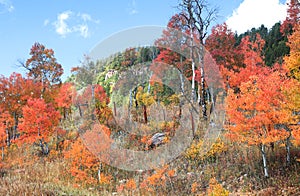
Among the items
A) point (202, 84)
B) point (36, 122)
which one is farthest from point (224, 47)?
point (36, 122)

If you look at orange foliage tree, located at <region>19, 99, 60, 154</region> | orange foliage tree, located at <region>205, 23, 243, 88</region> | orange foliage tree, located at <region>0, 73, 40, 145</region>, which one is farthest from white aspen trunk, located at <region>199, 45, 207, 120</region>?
orange foliage tree, located at <region>0, 73, 40, 145</region>

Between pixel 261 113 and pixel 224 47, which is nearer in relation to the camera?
pixel 261 113

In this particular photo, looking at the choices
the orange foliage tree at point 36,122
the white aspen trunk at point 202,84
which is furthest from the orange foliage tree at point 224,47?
the orange foliage tree at point 36,122

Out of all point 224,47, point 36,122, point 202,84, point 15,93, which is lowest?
point 36,122

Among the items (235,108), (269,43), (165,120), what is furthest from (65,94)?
(269,43)

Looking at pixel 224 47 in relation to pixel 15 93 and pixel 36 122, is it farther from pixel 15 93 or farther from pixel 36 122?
pixel 15 93

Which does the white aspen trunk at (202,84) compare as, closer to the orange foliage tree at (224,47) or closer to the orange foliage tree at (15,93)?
the orange foliage tree at (224,47)

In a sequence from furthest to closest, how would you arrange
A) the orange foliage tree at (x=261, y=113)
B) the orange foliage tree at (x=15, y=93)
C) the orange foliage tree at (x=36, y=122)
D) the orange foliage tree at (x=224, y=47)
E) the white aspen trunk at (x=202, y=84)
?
1. the orange foliage tree at (x=15, y=93)
2. the orange foliage tree at (x=224, y=47)
3. the orange foliage tree at (x=36, y=122)
4. the white aspen trunk at (x=202, y=84)
5. the orange foliage tree at (x=261, y=113)

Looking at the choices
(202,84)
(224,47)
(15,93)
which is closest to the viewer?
(202,84)

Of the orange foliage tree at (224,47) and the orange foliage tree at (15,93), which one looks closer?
the orange foliage tree at (224,47)

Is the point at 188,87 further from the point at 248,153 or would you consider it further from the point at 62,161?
the point at 62,161

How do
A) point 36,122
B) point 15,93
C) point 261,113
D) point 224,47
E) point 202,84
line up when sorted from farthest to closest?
point 15,93 < point 224,47 < point 36,122 < point 202,84 < point 261,113

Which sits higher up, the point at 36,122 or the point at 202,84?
the point at 202,84

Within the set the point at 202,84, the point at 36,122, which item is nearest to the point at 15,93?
the point at 36,122
